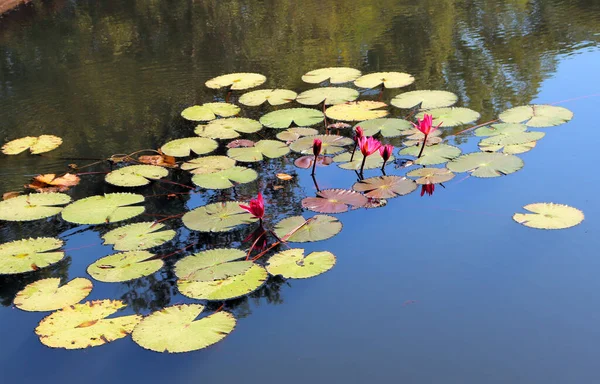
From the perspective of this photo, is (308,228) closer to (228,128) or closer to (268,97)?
(228,128)

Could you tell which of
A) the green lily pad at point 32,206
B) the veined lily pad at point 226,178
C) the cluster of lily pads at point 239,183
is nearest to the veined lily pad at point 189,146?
the cluster of lily pads at point 239,183

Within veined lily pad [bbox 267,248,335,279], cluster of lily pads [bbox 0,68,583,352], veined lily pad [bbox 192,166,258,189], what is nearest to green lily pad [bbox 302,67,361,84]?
cluster of lily pads [bbox 0,68,583,352]

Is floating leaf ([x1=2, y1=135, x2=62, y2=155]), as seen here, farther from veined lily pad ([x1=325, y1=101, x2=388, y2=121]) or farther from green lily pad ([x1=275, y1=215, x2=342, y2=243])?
green lily pad ([x1=275, y1=215, x2=342, y2=243])

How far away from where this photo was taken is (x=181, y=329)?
2238 millimetres

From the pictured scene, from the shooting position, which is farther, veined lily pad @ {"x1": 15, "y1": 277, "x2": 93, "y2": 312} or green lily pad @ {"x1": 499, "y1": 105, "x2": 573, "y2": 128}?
green lily pad @ {"x1": 499, "y1": 105, "x2": 573, "y2": 128}

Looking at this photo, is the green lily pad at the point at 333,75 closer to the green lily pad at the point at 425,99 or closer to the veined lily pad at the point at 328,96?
the veined lily pad at the point at 328,96

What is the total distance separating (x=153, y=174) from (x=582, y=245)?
2.12 meters

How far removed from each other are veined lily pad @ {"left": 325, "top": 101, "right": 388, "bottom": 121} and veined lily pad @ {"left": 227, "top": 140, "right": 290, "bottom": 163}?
19.6 inches

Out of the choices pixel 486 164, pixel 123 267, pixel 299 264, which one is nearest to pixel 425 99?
pixel 486 164

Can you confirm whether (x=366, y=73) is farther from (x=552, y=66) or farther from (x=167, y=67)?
(x=167, y=67)

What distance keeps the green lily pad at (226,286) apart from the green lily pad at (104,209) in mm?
704

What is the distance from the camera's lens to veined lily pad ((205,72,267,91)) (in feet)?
15.3

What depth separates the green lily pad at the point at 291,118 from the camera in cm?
396

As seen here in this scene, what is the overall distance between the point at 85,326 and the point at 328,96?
249cm
